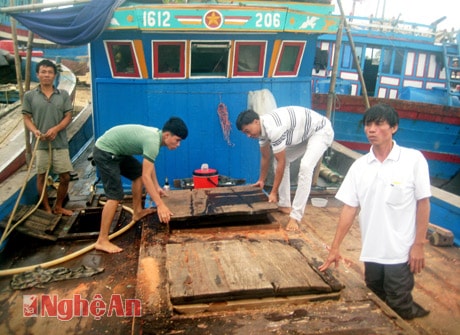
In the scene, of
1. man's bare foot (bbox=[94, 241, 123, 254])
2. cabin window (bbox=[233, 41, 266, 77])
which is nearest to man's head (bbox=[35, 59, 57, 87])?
man's bare foot (bbox=[94, 241, 123, 254])

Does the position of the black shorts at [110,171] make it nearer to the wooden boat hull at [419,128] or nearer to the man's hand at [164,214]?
the man's hand at [164,214]

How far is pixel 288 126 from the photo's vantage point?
455 centimetres

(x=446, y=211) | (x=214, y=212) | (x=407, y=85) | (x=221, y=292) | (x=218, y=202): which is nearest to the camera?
(x=221, y=292)

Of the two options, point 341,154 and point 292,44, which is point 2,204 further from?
point 341,154

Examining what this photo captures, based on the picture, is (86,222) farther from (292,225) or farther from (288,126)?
(288,126)

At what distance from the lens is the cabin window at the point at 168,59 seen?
6.03 metres

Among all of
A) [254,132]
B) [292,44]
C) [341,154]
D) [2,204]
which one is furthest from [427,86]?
[2,204]

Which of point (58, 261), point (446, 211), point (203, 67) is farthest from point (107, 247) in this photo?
point (446, 211)

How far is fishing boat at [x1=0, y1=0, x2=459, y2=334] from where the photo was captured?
8.59 ft

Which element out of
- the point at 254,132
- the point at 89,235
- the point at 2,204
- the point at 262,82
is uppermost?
the point at 262,82

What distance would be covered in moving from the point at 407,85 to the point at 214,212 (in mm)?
13582

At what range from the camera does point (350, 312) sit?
2594mm

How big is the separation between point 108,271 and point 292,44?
4834 mm

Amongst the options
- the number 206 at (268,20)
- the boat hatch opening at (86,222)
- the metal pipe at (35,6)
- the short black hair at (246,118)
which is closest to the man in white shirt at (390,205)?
the short black hair at (246,118)
